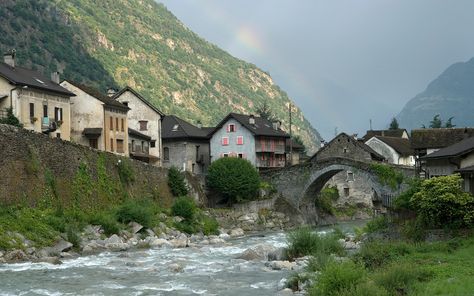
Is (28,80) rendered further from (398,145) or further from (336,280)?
(398,145)

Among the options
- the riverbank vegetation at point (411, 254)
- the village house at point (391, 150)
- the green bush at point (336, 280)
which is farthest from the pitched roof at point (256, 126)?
the green bush at point (336, 280)

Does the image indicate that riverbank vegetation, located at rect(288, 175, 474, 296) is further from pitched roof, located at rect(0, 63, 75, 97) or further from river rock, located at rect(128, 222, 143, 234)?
pitched roof, located at rect(0, 63, 75, 97)

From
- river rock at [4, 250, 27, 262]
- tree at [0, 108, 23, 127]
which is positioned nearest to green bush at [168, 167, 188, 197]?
tree at [0, 108, 23, 127]

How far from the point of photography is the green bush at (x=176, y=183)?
60.0 m

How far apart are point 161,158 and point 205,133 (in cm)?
965

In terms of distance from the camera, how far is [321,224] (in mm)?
73188

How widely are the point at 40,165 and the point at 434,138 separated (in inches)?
1355

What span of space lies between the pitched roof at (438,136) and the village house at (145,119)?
1109 inches

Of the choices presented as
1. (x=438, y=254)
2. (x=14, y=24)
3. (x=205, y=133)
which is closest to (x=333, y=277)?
(x=438, y=254)

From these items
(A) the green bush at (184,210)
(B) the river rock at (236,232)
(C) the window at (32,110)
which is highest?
(C) the window at (32,110)

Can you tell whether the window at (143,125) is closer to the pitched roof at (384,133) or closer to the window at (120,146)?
the window at (120,146)

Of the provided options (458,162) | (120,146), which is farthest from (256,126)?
(458,162)

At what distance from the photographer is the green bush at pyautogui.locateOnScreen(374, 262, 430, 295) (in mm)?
18656

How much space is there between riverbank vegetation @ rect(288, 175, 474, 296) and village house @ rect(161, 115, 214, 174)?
39.5 metres
